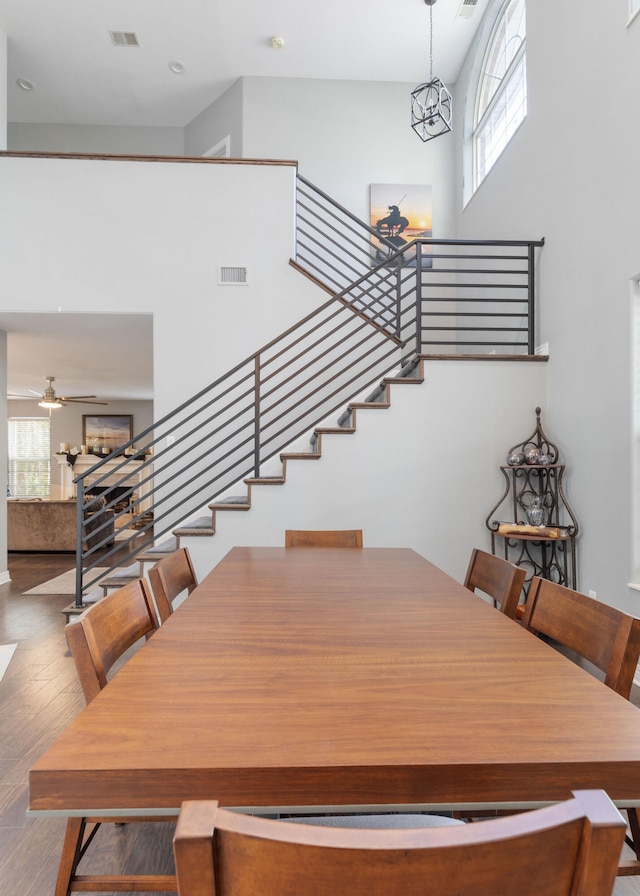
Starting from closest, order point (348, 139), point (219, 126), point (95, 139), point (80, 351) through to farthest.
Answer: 1. point (348, 139)
2. point (80, 351)
3. point (219, 126)
4. point (95, 139)

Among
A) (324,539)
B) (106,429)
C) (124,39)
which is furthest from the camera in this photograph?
(106,429)

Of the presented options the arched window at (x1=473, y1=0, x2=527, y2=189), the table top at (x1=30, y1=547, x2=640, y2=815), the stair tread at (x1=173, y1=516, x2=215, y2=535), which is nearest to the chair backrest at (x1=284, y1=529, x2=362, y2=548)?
the table top at (x1=30, y1=547, x2=640, y2=815)

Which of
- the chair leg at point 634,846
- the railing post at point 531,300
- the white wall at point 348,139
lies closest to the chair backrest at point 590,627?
the chair leg at point 634,846

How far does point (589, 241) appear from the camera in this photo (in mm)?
3578

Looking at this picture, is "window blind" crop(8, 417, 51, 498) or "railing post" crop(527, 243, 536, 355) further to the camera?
"window blind" crop(8, 417, 51, 498)

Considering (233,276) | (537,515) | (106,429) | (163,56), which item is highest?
(163,56)

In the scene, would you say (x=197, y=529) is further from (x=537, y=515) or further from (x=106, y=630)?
(x=106, y=630)

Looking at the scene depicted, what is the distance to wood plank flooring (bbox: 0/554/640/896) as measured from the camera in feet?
5.48

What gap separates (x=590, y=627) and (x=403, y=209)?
6.54 metres

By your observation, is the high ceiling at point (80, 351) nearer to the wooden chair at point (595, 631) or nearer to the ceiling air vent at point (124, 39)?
the ceiling air vent at point (124, 39)

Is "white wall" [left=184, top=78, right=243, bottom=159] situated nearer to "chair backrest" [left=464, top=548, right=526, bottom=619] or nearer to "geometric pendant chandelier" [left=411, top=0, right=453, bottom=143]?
"geometric pendant chandelier" [left=411, top=0, right=453, bottom=143]

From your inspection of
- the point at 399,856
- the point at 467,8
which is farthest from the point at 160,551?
the point at 467,8

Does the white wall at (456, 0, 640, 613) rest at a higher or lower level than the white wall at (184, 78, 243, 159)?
lower

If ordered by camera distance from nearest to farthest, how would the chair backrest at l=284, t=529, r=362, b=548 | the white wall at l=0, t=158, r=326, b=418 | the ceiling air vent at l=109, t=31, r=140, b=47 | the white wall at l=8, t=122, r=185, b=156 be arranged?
the chair backrest at l=284, t=529, r=362, b=548 < the white wall at l=0, t=158, r=326, b=418 < the ceiling air vent at l=109, t=31, r=140, b=47 < the white wall at l=8, t=122, r=185, b=156
